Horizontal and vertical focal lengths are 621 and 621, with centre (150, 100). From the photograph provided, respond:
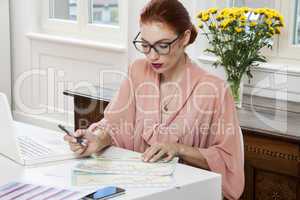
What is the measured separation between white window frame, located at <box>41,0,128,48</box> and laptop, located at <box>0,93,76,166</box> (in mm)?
1790

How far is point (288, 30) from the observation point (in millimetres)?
3396

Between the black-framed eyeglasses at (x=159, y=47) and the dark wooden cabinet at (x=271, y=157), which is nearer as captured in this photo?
the black-framed eyeglasses at (x=159, y=47)

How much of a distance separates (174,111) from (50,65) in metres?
2.60

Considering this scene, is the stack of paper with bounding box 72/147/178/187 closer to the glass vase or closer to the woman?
the woman

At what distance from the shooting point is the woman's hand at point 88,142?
88.4 inches

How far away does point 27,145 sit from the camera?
92.9 inches

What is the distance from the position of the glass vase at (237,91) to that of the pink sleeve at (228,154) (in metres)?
0.84

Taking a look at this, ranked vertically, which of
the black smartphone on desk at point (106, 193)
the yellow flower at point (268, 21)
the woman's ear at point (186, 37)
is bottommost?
the black smartphone on desk at point (106, 193)

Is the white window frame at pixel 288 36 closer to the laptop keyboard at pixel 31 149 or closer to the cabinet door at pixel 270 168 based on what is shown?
the cabinet door at pixel 270 168

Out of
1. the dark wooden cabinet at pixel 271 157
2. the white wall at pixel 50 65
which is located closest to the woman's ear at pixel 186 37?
the dark wooden cabinet at pixel 271 157

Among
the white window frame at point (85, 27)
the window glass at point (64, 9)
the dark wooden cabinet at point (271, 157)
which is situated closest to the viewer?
the dark wooden cabinet at point (271, 157)

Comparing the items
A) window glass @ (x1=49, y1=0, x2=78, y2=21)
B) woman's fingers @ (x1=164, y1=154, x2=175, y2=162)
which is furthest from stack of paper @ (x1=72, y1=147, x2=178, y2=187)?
window glass @ (x1=49, y1=0, x2=78, y2=21)

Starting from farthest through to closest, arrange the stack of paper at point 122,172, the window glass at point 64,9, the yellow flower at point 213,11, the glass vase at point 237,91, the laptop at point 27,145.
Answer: the window glass at point 64,9
the yellow flower at point 213,11
the glass vase at point 237,91
the laptop at point 27,145
the stack of paper at point 122,172

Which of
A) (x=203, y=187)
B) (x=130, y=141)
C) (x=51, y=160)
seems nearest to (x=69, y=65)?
(x=130, y=141)
